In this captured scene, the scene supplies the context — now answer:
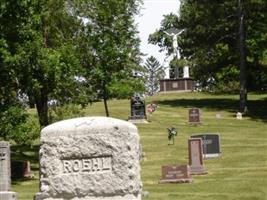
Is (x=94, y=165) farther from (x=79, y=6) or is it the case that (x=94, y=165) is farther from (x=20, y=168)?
(x=79, y=6)

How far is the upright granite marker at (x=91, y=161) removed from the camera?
8.88 m

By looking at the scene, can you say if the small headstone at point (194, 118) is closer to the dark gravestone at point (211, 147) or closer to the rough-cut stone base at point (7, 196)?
the dark gravestone at point (211, 147)

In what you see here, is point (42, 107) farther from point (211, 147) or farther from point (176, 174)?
point (176, 174)

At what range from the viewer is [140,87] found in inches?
1748

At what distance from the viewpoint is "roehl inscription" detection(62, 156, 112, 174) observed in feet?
29.3

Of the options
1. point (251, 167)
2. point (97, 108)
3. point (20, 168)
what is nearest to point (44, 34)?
point (20, 168)

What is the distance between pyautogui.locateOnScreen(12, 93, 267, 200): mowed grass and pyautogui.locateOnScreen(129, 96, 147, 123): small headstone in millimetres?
838

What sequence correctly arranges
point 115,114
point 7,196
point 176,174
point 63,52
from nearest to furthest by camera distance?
1. point 7,196
2. point 176,174
3. point 63,52
4. point 115,114

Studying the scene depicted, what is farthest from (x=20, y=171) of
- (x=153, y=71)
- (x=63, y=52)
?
(x=153, y=71)

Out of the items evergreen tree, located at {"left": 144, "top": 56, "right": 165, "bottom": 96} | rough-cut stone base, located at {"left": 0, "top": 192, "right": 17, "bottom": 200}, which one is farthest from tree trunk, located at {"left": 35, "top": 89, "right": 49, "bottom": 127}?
evergreen tree, located at {"left": 144, "top": 56, "right": 165, "bottom": 96}

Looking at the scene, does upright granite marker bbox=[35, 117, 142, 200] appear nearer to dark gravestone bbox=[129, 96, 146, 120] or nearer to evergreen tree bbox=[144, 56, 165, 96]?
dark gravestone bbox=[129, 96, 146, 120]

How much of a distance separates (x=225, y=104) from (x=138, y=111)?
1334cm

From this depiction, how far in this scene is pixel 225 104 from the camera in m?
54.5

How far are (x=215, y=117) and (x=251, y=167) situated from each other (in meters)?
20.8
